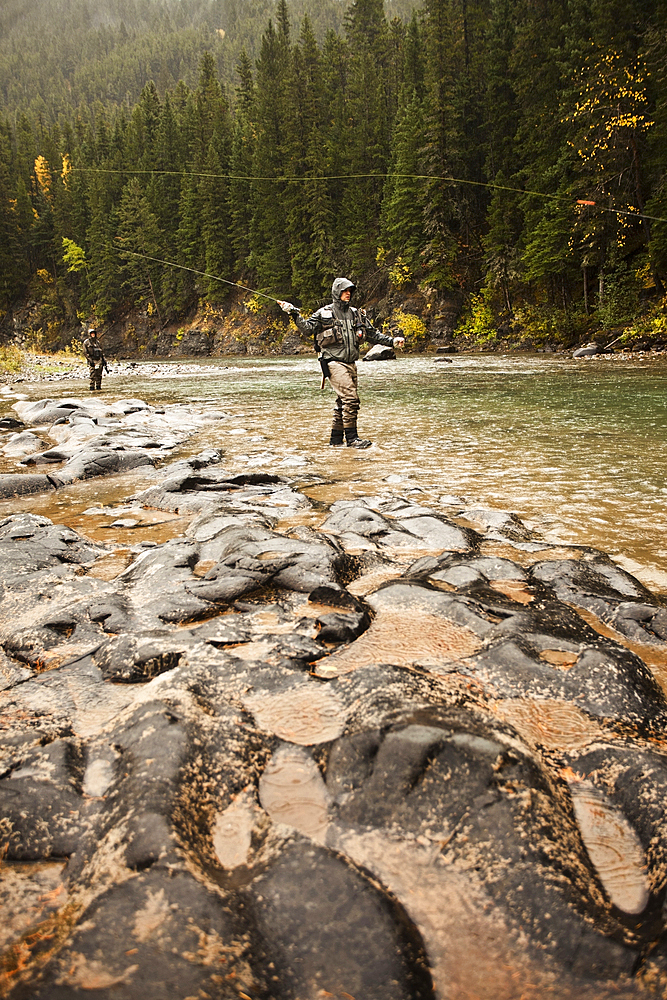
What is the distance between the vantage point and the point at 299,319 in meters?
8.44

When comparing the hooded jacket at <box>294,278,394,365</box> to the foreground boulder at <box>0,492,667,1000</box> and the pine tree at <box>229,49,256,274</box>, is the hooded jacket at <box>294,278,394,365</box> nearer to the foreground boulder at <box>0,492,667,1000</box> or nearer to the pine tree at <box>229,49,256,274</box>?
the foreground boulder at <box>0,492,667,1000</box>

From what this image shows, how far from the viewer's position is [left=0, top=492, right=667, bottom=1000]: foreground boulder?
1.27 m

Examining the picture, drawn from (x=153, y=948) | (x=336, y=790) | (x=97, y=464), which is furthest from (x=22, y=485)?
(x=153, y=948)

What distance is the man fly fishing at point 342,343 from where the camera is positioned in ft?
26.1

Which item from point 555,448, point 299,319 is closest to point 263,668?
point 555,448

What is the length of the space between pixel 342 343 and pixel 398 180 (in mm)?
34456

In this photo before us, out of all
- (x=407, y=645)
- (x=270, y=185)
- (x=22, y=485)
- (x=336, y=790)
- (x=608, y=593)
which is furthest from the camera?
(x=270, y=185)

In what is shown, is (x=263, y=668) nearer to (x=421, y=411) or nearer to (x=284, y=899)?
(x=284, y=899)

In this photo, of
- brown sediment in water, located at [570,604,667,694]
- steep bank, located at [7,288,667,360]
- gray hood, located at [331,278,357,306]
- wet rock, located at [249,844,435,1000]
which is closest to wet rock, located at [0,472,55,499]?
gray hood, located at [331,278,357,306]

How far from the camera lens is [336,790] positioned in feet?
5.95

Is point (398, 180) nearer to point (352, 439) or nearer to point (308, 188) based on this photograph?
point (308, 188)

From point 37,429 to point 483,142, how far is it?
37120 mm

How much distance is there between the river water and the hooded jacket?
136 cm

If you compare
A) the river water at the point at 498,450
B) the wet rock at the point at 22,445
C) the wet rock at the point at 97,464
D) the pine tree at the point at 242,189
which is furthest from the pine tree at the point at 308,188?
the wet rock at the point at 97,464
